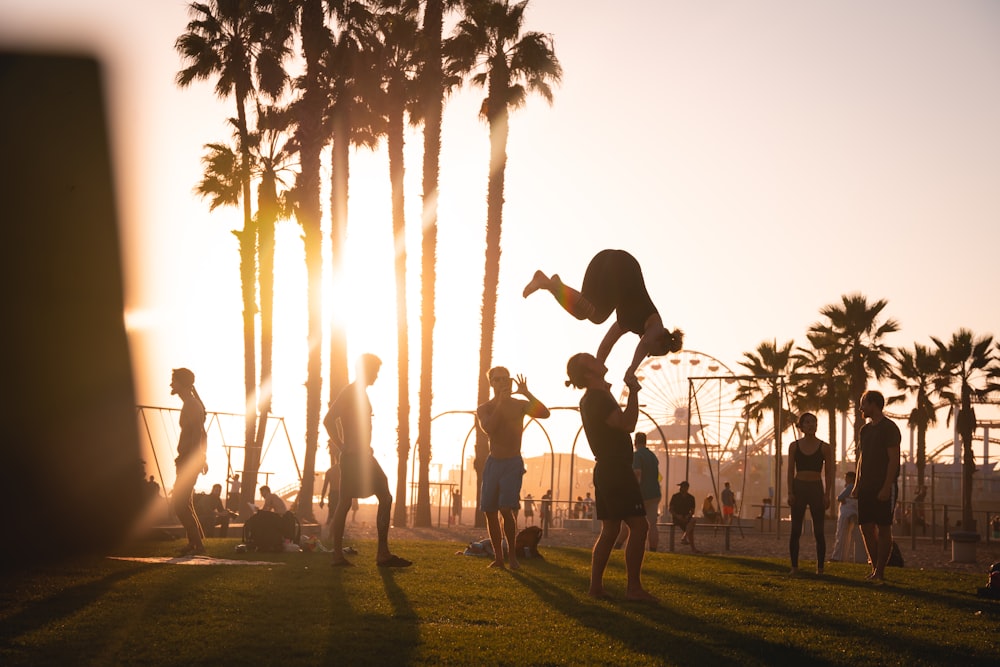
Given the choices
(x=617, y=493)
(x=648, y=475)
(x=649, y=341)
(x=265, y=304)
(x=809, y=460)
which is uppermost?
(x=265, y=304)

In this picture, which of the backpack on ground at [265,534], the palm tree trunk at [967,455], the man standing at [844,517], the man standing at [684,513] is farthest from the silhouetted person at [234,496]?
the palm tree trunk at [967,455]

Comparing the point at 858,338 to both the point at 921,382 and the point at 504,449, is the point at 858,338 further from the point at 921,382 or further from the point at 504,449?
the point at 504,449

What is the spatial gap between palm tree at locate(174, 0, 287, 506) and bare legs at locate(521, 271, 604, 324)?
81.9 feet

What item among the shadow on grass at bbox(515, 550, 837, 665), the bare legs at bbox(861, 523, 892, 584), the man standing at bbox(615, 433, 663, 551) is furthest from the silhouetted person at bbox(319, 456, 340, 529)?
the shadow on grass at bbox(515, 550, 837, 665)

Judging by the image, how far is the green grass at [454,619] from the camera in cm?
571

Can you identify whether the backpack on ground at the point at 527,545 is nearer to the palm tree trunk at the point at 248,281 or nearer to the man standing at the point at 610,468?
the man standing at the point at 610,468

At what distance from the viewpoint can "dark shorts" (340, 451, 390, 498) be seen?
35.4 ft

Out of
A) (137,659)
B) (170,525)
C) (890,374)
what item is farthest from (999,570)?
(890,374)

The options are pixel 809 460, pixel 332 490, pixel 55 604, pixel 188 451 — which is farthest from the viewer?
pixel 332 490

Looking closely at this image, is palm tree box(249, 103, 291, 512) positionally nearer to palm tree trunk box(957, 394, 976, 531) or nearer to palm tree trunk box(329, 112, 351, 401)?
palm tree trunk box(329, 112, 351, 401)

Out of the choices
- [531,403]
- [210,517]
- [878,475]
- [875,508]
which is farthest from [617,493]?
[210,517]

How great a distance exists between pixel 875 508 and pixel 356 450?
18.5 feet

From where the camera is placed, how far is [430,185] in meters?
31.4

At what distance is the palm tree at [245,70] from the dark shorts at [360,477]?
22614 mm
